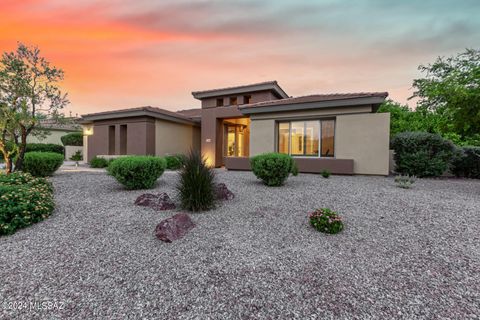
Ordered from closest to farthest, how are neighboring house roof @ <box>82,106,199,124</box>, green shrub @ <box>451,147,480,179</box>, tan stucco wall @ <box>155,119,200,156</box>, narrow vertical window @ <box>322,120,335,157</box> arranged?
green shrub @ <box>451,147,480,179</box> → narrow vertical window @ <box>322,120,335,157</box> → neighboring house roof @ <box>82,106,199,124</box> → tan stucco wall @ <box>155,119,200,156</box>

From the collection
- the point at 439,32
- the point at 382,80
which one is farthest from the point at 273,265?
the point at 382,80

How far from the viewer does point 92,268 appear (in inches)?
111

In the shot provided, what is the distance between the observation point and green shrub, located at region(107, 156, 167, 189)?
20.2ft

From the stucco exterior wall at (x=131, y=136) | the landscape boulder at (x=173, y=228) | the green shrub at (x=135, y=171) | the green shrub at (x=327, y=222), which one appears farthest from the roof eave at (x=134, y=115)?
the green shrub at (x=327, y=222)

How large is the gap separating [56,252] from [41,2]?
22.8 feet

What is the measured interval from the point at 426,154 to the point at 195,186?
33.2 feet

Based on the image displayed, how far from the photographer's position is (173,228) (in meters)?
3.66

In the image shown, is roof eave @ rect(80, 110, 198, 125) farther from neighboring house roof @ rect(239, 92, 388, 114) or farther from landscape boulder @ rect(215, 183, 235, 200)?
landscape boulder @ rect(215, 183, 235, 200)

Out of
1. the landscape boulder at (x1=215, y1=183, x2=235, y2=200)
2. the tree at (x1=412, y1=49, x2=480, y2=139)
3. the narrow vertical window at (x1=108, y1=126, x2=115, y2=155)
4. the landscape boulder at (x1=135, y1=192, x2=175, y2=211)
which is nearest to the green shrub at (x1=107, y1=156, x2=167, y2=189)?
the landscape boulder at (x1=135, y1=192, x2=175, y2=211)

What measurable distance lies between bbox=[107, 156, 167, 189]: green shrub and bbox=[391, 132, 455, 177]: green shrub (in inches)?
415

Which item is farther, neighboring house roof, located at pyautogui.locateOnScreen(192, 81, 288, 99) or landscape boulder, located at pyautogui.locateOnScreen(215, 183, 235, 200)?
neighboring house roof, located at pyautogui.locateOnScreen(192, 81, 288, 99)

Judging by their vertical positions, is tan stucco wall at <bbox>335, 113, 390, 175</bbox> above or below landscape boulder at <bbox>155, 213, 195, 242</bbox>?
above

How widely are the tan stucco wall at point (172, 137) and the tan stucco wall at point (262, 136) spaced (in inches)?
166

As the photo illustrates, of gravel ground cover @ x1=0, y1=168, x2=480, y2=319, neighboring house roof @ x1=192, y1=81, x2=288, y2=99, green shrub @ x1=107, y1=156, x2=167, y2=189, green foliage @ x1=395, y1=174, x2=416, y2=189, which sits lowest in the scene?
gravel ground cover @ x1=0, y1=168, x2=480, y2=319
